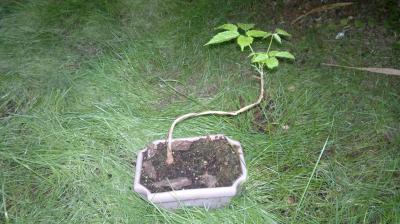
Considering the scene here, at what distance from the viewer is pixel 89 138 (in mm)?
1879

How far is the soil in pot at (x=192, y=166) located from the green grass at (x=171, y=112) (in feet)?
0.47

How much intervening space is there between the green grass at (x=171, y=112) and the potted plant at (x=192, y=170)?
0.11 m

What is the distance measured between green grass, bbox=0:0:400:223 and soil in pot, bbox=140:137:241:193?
5.6 inches

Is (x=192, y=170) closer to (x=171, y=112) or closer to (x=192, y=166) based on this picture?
(x=192, y=166)

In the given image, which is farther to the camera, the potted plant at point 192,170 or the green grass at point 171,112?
the green grass at point 171,112

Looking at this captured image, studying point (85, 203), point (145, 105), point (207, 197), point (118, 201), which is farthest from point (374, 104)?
point (85, 203)

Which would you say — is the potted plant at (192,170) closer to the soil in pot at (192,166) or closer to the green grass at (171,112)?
the soil in pot at (192,166)

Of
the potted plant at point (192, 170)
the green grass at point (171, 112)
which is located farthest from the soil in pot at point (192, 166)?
the green grass at point (171, 112)

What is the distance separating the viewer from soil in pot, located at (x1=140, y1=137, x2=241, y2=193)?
1.46m

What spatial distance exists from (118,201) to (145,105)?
654mm

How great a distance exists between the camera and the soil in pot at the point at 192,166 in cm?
146

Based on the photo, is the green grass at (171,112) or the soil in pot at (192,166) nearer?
the soil in pot at (192,166)

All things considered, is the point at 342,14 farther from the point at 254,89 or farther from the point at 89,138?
the point at 89,138

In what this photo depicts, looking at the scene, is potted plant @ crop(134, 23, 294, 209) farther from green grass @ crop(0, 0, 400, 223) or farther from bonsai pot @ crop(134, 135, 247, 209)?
green grass @ crop(0, 0, 400, 223)
